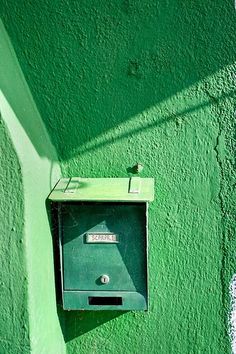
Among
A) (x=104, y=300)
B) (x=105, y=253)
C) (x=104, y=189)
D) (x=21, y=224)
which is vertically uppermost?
(x=104, y=189)

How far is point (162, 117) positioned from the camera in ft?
9.01

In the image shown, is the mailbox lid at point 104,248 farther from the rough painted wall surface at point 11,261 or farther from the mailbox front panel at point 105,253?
the rough painted wall surface at point 11,261

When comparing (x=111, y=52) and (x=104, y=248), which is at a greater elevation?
(x=111, y=52)

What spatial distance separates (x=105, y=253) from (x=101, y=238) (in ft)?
0.26

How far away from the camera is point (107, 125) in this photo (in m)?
2.77

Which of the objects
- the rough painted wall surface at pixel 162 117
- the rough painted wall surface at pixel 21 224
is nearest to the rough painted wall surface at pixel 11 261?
the rough painted wall surface at pixel 21 224

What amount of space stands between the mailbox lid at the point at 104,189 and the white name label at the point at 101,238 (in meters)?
0.22

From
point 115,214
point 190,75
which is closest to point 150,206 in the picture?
point 115,214

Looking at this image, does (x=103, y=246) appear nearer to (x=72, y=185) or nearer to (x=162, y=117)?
(x=72, y=185)

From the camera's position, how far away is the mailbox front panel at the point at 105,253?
2.62 metres

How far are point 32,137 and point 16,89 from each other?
243 mm

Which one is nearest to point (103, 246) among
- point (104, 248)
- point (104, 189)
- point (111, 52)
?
point (104, 248)

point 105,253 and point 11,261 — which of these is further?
point 105,253

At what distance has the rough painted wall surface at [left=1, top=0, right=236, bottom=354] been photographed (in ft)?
8.70
